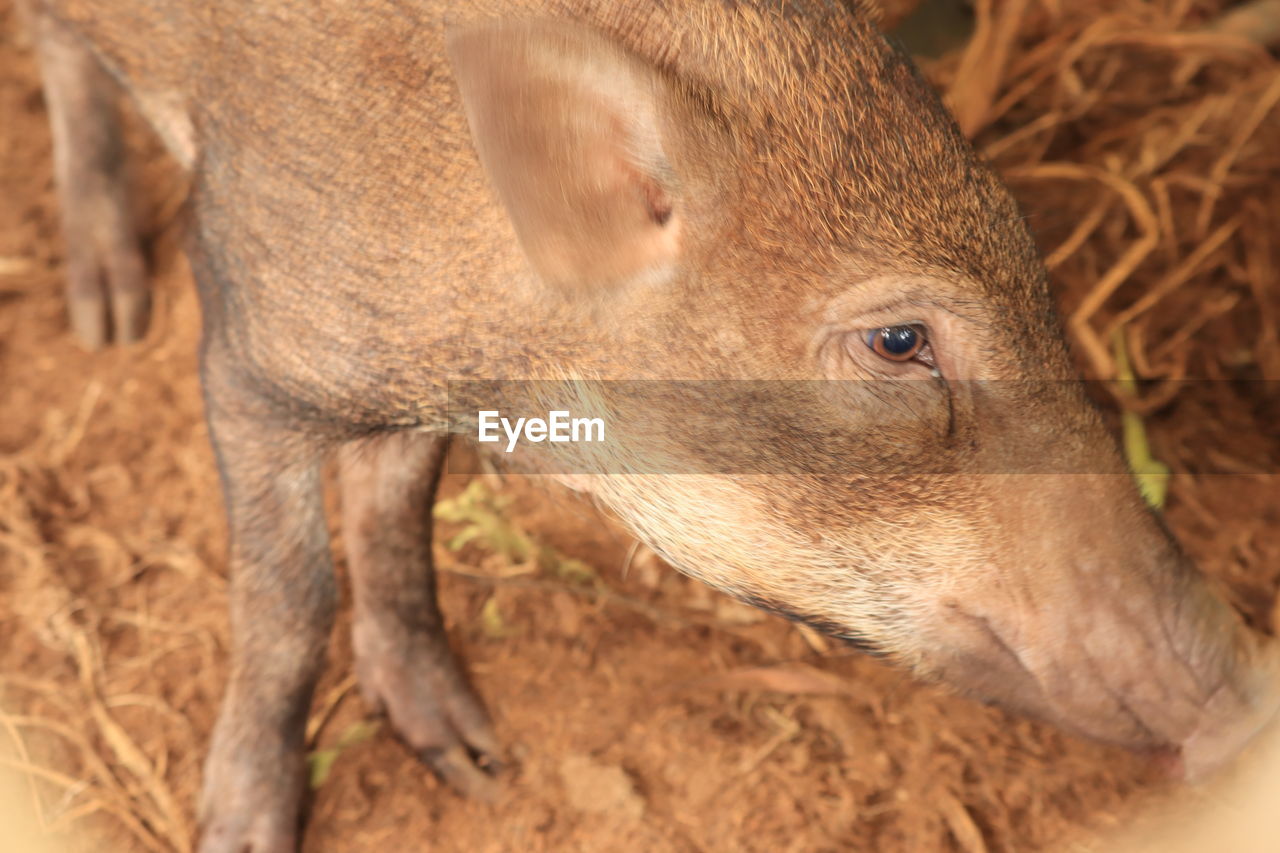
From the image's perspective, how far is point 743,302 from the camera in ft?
4.84

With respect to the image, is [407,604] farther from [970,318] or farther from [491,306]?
[970,318]

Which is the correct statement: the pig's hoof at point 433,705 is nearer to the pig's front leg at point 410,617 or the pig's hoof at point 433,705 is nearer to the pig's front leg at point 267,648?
the pig's front leg at point 410,617

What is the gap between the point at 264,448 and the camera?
76.8 inches

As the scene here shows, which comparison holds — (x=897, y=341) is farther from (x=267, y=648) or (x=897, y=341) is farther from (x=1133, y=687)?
(x=267, y=648)

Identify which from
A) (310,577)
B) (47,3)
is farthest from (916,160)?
(47,3)

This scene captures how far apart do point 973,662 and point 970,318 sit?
48 cm

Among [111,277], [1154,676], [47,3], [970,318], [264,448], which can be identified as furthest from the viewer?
[111,277]

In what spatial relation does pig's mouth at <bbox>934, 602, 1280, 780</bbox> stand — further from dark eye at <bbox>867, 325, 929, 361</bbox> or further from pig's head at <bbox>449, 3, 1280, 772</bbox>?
dark eye at <bbox>867, 325, 929, 361</bbox>

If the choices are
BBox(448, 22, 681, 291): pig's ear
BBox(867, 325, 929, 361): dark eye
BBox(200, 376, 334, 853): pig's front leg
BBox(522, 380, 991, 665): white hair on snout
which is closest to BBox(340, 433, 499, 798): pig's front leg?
BBox(200, 376, 334, 853): pig's front leg

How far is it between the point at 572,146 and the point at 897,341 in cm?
46

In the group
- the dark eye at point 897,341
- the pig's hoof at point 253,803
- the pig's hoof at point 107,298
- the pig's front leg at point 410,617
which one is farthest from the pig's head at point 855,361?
the pig's hoof at point 107,298

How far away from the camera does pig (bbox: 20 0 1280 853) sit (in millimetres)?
1441

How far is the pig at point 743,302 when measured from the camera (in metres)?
1.44

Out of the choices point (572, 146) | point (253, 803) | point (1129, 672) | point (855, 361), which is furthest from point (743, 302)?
point (253, 803)
